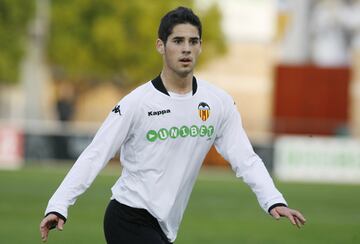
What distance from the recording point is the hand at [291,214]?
7418 mm

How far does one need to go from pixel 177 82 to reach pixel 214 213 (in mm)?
13145

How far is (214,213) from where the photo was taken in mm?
20562

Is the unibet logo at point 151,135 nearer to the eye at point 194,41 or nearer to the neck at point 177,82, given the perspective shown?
the neck at point 177,82

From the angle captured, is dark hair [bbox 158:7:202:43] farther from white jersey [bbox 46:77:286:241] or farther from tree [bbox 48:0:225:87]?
tree [bbox 48:0:225:87]

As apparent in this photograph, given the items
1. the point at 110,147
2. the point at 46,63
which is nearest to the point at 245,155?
the point at 110,147

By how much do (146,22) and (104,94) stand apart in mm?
11618

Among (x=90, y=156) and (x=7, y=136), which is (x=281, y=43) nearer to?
(x=7, y=136)

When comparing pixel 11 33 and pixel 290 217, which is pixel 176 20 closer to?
pixel 290 217

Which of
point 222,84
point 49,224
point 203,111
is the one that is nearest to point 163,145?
point 203,111

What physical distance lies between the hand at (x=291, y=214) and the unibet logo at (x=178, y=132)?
70 centimetres

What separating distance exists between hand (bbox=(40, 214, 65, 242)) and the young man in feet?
1.25

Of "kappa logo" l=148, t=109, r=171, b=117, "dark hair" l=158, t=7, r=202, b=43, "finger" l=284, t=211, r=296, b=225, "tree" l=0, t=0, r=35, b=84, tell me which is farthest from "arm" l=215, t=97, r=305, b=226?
"tree" l=0, t=0, r=35, b=84

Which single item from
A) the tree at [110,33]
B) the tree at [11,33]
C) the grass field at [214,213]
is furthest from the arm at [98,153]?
the tree at [110,33]

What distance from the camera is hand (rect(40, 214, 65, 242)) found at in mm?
7082
